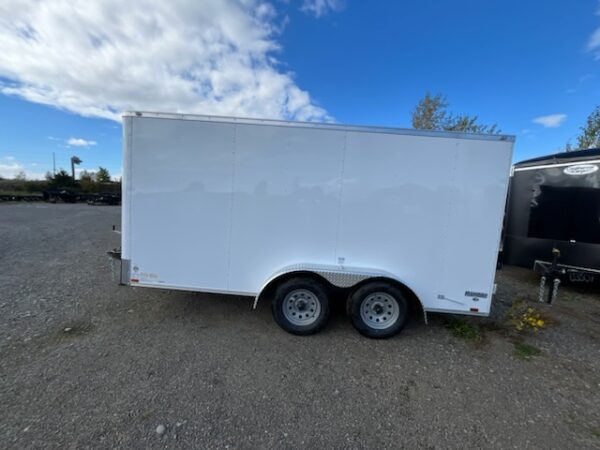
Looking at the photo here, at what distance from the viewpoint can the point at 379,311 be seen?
3.70m

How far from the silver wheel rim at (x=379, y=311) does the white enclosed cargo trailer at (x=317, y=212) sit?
2cm

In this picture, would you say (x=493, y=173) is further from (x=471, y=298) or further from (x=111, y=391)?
(x=111, y=391)

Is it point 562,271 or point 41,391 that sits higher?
point 562,271

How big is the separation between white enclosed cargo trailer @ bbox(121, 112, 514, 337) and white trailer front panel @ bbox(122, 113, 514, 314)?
1 centimetres

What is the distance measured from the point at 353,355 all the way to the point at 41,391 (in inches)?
126

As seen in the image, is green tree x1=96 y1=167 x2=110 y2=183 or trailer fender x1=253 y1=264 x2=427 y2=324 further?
green tree x1=96 y1=167 x2=110 y2=183

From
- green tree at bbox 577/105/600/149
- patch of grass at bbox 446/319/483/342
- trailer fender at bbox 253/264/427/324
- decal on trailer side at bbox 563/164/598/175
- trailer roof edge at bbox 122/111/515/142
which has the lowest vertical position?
patch of grass at bbox 446/319/483/342

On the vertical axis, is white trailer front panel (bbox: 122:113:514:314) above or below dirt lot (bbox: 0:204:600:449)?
above

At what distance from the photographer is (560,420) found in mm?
2471

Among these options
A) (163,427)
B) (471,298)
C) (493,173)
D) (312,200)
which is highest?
(493,173)

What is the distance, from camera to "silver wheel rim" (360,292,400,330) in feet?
11.9

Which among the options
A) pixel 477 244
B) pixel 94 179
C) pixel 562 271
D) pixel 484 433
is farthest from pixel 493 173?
pixel 94 179

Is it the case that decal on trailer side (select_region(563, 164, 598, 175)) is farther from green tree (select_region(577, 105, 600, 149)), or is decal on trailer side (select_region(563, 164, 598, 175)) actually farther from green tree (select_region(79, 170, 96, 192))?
green tree (select_region(79, 170, 96, 192))

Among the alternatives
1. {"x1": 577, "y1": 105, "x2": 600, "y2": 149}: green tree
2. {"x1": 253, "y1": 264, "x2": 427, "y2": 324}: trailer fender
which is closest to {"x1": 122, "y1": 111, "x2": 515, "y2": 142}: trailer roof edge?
{"x1": 253, "y1": 264, "x2": 427, "y2": 324}: trailer fender
